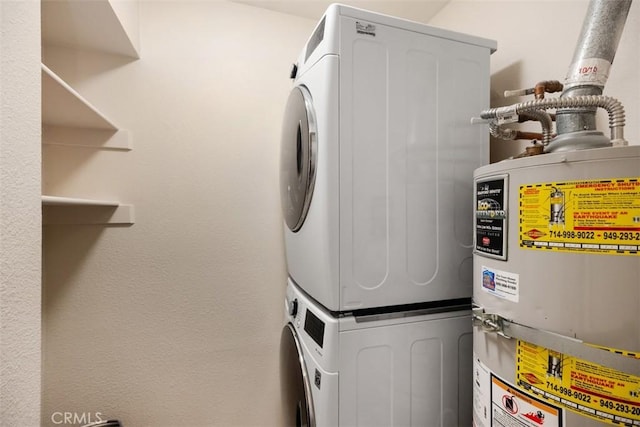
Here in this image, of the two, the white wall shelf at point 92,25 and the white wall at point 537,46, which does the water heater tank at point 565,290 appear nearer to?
the white wall at point 537,46

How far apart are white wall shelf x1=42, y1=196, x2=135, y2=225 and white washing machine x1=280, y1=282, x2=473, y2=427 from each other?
1.12 m

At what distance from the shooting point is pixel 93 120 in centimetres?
138

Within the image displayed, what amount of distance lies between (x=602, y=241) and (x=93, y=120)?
1904 mm

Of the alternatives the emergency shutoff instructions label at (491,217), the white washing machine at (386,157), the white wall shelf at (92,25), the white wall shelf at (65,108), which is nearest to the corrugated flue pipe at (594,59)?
the emergency shutoff instructions label at (491,217)

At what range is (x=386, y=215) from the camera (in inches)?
38.6

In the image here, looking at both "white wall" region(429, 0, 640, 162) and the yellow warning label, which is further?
"white wall" region(429, 0, 640, 162)

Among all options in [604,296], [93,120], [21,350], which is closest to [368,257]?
[604,296]

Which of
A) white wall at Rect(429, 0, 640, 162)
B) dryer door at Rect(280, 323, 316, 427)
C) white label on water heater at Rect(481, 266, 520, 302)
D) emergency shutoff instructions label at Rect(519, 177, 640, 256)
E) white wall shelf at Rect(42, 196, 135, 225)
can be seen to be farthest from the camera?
white wall shelf at Rect(42, 196, 135, 225)

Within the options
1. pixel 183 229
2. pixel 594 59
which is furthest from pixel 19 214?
pixel 594 59

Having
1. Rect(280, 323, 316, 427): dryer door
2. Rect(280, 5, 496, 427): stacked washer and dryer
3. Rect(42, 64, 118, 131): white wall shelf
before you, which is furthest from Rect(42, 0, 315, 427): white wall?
Rect(280, 5, 496, 427): stacked washer and dryer

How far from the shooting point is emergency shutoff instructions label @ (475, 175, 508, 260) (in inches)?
28.6

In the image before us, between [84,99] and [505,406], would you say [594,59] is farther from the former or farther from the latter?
[84,99]

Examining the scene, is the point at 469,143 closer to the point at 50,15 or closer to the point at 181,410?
the point at 50,15

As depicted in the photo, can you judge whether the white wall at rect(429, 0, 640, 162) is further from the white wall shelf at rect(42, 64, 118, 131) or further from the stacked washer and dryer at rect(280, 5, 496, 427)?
A: the white wall shelf at rect(42, 64, 118, 131)
